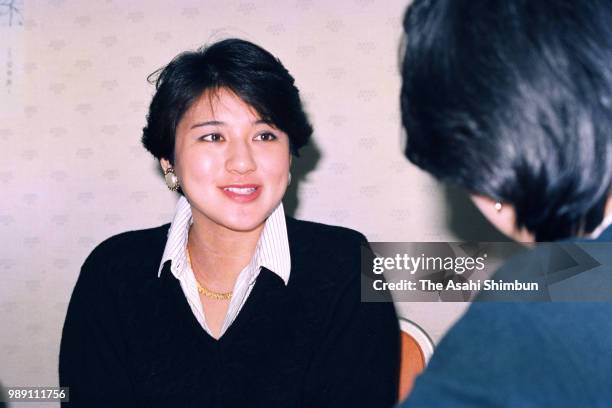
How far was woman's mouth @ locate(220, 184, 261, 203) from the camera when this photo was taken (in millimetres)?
1595

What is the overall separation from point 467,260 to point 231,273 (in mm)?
1088

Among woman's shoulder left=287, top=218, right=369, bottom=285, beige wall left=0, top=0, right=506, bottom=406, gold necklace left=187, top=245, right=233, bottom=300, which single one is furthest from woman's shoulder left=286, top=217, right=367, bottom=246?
beige wall left=0, top=0, right=506, bottom=406

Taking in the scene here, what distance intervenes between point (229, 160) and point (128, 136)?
1.12 m

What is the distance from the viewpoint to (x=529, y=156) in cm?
57

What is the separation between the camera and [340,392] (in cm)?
147

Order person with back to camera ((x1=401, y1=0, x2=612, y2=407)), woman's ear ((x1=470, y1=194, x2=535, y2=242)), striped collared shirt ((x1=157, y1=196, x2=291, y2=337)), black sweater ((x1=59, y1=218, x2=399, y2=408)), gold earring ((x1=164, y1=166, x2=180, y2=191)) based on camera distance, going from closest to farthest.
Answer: person with back to camera ((x1=401, y1=0, x2=612, y2=407)) < woman's ear ((x1=470, y1=194, x2=535, y2=242)) < black sweater ((x1=59, y1=218, x2=399, y2=408)) < striped collared shirt ((x1=157, y1=196, x2=291, y2=337)) < gold earring ((x1=164, y1=166, x2=180, y2=191))

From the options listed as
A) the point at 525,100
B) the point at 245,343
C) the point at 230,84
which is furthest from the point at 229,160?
the point at 525,100

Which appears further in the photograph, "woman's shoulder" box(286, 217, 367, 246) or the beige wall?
the beige wall

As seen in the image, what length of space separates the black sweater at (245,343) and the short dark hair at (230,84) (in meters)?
0.34

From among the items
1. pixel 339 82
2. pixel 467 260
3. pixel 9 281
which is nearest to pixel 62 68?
pixel 9 281

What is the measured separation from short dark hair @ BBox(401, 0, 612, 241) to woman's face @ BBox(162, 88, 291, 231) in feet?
3.19

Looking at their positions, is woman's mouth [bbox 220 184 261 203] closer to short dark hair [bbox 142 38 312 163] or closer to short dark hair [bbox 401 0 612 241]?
short dark hair [bbox 142 38 312 163]

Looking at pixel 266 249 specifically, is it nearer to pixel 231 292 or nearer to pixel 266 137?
pixel 231 292

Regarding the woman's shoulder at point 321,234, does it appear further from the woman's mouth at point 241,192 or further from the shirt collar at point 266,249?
the woman's mouth at point 241,192
